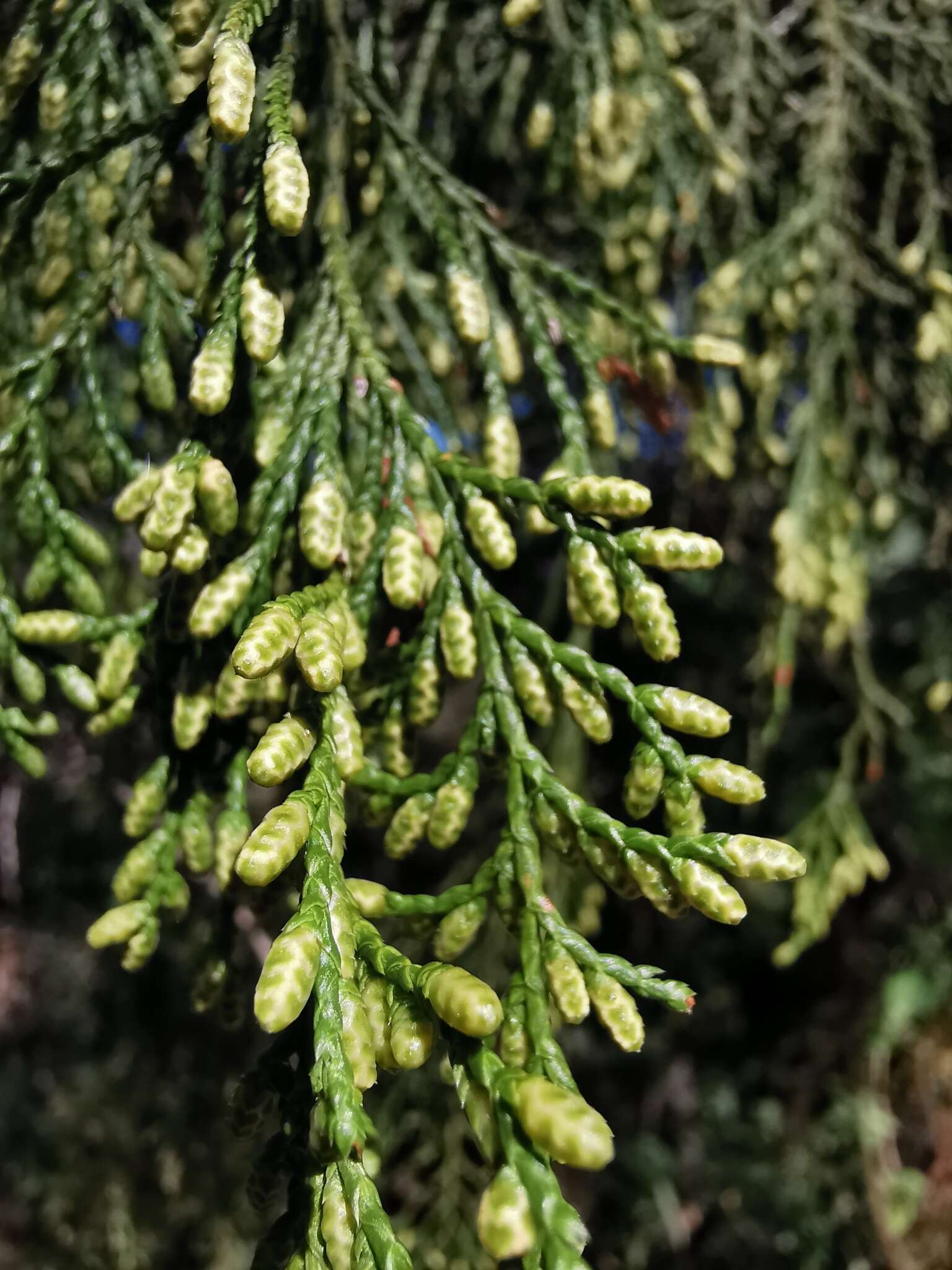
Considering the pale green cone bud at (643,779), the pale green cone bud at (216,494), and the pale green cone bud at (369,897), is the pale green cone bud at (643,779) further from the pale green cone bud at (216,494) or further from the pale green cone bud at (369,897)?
the pale green cone bud at (216,494)

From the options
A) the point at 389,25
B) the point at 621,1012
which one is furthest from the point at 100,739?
the point at 621,1012

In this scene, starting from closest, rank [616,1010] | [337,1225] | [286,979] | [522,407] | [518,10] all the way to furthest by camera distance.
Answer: [286,979]
[337,1225]
[616,1010]
[518,10]
[522,407]

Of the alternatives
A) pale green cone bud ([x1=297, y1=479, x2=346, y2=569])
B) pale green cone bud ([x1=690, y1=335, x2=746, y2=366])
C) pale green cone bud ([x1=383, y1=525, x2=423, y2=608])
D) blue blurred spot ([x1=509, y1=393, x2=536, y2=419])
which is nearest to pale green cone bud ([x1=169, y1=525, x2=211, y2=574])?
pale green cone bud ([x1=297, y1=479, x2=346, y2=569])

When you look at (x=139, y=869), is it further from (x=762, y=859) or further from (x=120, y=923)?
(x=762, y=859)

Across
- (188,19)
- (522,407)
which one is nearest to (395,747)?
(188,19)

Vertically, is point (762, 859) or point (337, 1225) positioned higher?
point (762, 859)

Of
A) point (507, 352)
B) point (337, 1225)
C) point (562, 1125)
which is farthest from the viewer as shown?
point (507, 352)

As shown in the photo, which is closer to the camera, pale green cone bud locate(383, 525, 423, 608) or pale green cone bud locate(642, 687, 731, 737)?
pale green cone bud locate(642, 687, 731, 737)

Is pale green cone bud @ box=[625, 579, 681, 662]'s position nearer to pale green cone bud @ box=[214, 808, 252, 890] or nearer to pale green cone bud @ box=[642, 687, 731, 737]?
pale green cone bud @ box=[642, 687, 731, 737]
